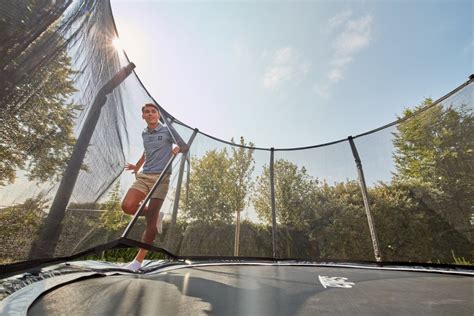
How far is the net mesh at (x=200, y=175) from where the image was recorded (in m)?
0.60

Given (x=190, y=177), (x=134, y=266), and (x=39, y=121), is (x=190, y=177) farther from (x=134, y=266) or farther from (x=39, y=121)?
(x=39, y=121)

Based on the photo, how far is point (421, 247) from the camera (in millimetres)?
2338

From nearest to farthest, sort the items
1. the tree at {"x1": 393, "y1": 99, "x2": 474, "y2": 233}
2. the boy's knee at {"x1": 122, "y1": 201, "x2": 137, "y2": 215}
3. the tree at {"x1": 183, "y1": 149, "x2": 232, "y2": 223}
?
the boy's knee at {"x1": 122, "y1": 201, "x2": 137, "y2": 215}, the tree at {"x1": 393, "y1": 99, "x2": 474, "y2": 233}, the tree at {"x1": 183, "y1": 149, "x2": 232, "y2": 223}

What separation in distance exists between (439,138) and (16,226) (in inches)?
110

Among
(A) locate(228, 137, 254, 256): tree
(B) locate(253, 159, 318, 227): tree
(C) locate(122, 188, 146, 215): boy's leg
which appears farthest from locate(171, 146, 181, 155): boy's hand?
(B) locate(253, 159, 318, 227): tree

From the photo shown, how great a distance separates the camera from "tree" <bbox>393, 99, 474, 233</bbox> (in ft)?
5.78

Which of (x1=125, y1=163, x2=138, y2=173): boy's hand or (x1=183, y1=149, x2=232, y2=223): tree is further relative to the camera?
(x1=183, y1=149, x2=232, y2=223): tree

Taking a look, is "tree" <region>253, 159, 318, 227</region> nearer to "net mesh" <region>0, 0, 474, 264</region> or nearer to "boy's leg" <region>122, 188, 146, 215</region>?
"net mesh" <region>0, 0, 474, 264</region>

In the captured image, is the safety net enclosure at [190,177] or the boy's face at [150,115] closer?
the safety net enclosure at [190,177]

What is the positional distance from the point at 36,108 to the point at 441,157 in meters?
2.75

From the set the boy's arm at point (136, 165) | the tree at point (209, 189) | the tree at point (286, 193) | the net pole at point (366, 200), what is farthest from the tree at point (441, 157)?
the boy's arm at point (136, 165)

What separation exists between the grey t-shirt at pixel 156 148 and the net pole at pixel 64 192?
23.4 inches

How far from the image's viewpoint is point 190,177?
7.20ft

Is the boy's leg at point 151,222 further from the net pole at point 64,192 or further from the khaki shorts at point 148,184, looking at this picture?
the net pole at point 64,192
